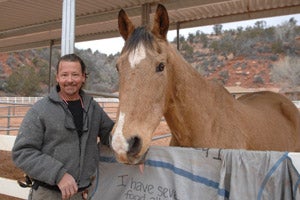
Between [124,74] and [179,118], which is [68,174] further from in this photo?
[179,118]

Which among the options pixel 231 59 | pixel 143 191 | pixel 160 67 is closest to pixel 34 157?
pixel 143 191

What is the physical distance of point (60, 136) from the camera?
6.74 ft

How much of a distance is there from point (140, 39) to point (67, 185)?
1.05 metres

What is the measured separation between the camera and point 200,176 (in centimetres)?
182

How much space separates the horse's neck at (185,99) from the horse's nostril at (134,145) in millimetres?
685

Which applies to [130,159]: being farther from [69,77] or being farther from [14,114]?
[14,114]

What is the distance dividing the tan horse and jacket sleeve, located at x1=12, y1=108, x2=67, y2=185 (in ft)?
1.45

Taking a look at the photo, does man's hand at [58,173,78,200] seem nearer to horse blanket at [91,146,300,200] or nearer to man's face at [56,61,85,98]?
horse blanket at [91,146,300,200]

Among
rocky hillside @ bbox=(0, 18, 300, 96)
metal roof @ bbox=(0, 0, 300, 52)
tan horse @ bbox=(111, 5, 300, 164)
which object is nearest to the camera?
tan horse @ bbox=(111, 5, 300, 164)

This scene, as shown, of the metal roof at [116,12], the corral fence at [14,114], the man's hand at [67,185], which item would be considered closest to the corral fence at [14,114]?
the corral fence at [14,114]

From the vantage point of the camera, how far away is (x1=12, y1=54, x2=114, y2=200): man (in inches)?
76.3

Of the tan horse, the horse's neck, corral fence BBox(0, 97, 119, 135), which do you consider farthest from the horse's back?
corral fence BBox(0, 97, 119, 135)

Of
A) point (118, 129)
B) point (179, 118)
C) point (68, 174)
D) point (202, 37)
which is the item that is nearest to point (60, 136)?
point (68, 174)

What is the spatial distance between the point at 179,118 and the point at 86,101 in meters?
0.75
